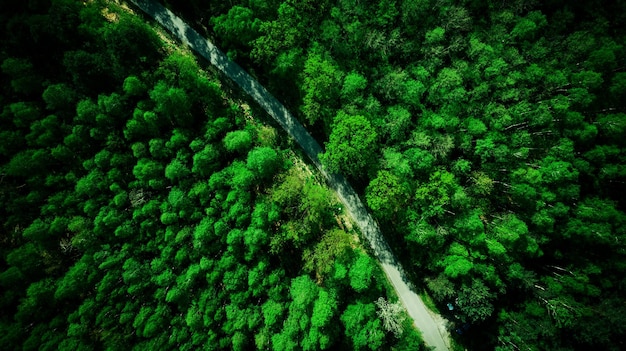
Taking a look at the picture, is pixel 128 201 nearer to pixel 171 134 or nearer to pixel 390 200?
pixel 171 134

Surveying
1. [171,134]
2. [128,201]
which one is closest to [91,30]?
[171,134]

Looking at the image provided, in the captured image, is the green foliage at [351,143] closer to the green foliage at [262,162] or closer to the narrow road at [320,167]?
the narrow road at [320,167]

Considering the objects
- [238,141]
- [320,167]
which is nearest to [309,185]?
[320,167]

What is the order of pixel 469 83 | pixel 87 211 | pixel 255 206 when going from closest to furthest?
pixel 87 211
pixel 255 206
pixel 469 83

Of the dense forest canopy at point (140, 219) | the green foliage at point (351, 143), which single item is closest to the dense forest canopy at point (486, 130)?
the green foliage at point (351, 143)

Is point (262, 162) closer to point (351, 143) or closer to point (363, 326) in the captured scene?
point (351, 143)

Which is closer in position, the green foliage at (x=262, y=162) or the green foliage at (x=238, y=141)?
the green foliage at (x=262, y=162)
